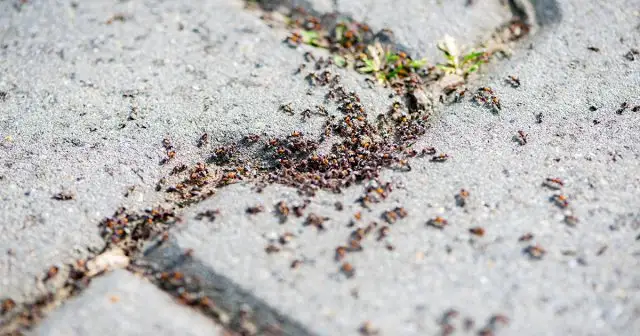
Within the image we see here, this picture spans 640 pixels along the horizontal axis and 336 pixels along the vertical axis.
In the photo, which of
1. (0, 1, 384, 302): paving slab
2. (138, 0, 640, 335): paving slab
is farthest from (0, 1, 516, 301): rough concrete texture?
(138, 0, 640, 335): paving slab

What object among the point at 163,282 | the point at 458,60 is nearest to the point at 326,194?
the point at 163,282

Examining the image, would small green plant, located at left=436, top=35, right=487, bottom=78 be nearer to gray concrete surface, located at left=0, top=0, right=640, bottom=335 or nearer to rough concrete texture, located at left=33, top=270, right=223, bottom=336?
gray concrete surface, located at left=0, top=0, right=640, bottom=335

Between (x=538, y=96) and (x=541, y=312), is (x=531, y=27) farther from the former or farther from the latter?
(x=541, y=312)

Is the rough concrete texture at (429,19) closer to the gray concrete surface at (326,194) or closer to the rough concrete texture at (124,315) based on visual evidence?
the gray concrete surface at (326,194)

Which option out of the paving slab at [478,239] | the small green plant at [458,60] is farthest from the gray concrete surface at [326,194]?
the small green plant at [458,60]

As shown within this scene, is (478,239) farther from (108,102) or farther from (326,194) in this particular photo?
(108,102)
